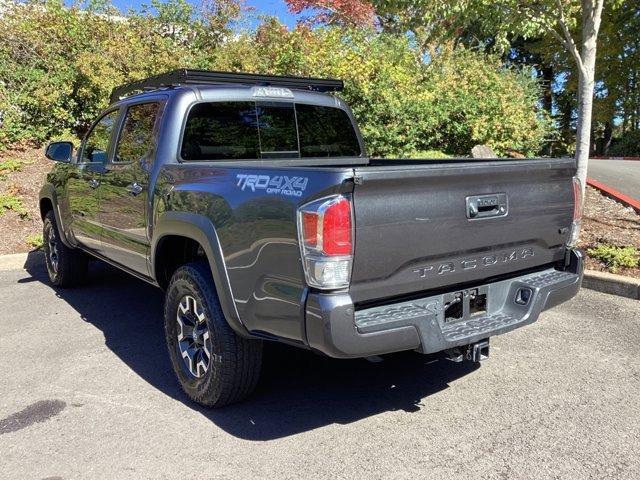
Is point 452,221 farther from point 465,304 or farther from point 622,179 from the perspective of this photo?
point 622,179

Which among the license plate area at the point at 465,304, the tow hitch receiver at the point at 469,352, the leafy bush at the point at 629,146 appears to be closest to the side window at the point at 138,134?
the license plate area at the point at 465,304

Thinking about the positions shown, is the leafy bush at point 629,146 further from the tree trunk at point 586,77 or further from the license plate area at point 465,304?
the license plate area at point 465,304

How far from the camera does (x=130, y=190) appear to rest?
4.30 meters

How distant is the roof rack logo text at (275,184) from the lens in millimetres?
2777

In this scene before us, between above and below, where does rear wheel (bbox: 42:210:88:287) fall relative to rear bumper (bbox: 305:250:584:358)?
below

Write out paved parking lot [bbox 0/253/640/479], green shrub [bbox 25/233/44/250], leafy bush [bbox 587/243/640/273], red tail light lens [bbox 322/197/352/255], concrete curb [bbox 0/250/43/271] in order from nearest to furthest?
red tail light lens [bbox 322/197/352/255]
paved parking lot [bbox 0/253/640/479]
leafy bush [bbox 587/243/640/273]
concrete curb [bbox 0/250/43/271]
green shrub [bbox 25/233/44/250]

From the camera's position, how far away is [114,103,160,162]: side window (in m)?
4.21

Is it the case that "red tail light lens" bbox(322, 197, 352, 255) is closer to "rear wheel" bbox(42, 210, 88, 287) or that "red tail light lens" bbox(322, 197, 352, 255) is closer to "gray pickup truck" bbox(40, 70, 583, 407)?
"gray pickup truck" bbox(40, 70, 583, 407)

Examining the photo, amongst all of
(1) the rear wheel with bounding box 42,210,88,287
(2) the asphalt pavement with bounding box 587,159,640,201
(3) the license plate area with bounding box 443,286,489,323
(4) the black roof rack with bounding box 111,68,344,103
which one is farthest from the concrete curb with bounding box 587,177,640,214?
(1) the rear wheel with bounding box 42,210,88,287

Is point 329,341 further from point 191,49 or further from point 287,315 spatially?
point 191,49

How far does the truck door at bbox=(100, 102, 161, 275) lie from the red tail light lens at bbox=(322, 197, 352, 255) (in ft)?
6.14

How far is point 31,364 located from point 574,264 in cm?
388

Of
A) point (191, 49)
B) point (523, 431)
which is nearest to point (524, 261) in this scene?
point (523, 431)

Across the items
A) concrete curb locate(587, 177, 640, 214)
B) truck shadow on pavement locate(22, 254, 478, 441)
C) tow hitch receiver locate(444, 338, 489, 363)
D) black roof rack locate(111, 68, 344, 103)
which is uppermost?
black roof rack locate(111, 68, 344, 103)
